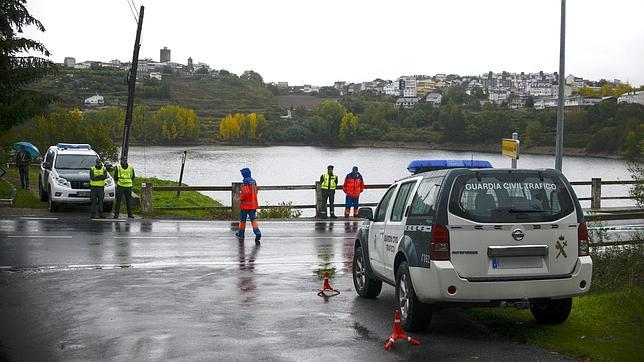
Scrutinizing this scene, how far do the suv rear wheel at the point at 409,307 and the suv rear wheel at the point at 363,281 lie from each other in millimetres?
1967

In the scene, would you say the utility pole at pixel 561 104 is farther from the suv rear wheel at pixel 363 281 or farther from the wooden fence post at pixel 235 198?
the wooden fence post at pixel 235 198

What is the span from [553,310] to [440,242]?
69.6 inches

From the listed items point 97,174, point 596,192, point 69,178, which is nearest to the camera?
point 97,174

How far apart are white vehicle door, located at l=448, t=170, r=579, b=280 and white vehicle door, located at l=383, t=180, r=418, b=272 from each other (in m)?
1.18

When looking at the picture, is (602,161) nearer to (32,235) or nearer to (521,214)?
(32,235)

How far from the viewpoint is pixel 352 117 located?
13350cm

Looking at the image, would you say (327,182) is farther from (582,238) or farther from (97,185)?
(582,238)

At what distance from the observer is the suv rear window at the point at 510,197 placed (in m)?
8.00

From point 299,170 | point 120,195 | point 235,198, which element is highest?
point 120,195

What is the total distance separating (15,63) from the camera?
26.4 m

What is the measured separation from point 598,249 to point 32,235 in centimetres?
1283

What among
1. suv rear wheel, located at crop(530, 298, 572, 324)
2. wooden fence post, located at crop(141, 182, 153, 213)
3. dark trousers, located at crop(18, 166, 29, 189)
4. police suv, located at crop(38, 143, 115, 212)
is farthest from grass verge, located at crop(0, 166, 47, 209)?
suv rear wheel, located at crop(530, 298, 572, 324)

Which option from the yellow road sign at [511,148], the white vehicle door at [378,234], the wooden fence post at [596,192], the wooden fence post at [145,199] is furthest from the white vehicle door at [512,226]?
the wooden fence post at [596,192]

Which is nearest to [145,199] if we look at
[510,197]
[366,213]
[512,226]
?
[366,213]
